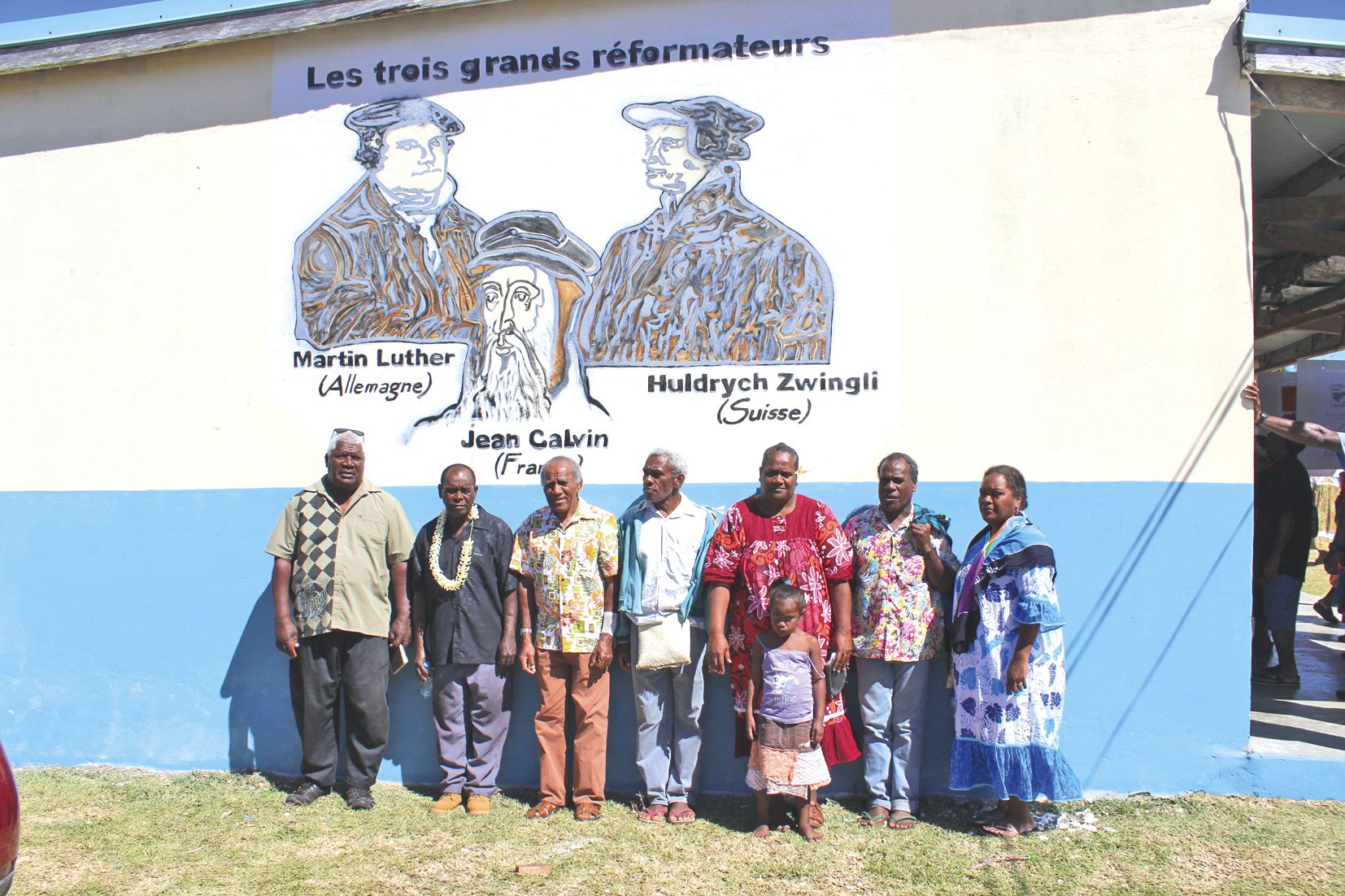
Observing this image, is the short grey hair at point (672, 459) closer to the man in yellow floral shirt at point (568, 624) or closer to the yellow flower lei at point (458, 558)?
the man in yellow floral shirt at point (568, 624)

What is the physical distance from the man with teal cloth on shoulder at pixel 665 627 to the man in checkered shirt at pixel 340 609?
4.09 feet

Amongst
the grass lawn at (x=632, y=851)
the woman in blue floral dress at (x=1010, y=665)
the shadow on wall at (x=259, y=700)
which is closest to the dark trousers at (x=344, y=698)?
the grass lawn at (x=632, y=851)

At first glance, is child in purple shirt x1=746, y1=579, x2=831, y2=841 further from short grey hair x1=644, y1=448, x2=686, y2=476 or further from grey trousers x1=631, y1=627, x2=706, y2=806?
short grey hair x1=644, y1=448, x2=686, y2=476

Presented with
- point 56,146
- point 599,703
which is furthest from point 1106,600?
point 56,146

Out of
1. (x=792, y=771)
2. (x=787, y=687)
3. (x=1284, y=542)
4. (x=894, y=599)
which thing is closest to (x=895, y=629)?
(x=894, y=599)

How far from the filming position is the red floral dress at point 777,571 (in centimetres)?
459

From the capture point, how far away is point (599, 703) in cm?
493

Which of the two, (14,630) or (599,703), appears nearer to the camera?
(599,703)

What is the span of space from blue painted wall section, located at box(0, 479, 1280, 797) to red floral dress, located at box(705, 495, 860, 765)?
0.46 m

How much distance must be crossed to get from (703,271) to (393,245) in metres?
1.76

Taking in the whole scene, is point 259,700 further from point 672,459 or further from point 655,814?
point 672,459

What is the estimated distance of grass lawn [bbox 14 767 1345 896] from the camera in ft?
13.2

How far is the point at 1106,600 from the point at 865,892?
6.68ft

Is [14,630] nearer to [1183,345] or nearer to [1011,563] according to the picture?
[1011,563]
